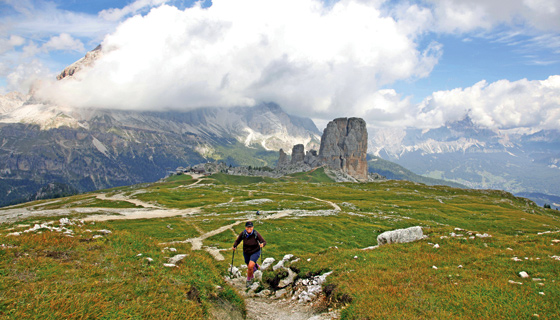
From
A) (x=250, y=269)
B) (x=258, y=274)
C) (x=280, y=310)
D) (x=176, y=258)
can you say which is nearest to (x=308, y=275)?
(x=280, y=310)

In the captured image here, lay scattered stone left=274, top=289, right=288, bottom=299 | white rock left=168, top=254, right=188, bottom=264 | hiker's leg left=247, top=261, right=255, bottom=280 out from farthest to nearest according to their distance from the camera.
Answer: hiker's leg left=247, top=261, right=255, bottom=280
scattered stone left=274, top=289, right=288, bottom=299
white rock left=168, top=254, right=188, bottom=264

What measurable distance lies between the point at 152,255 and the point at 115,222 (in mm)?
43725

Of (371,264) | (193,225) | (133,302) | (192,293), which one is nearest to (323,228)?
(193,225)

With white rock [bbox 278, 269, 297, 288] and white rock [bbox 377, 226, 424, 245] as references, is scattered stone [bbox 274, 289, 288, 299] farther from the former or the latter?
white rock [bbox 377, 226, 424, 245]

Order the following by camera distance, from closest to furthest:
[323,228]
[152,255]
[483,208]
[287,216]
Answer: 1. [152,255]
2. [323,228]
3. [287,216]
4. [483,208]

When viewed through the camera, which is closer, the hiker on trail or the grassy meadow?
the grassy meadow

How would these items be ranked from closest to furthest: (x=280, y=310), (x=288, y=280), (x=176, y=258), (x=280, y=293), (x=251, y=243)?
1. (x=280, y=310)
2. (x=176, y=258)
3. (x=280, y=293)
4. (x=251, y=243)
5. (x=288, y=280)

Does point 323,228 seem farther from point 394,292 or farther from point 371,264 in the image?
point 394,292

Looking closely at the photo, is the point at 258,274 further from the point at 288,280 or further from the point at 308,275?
the point at 308,275

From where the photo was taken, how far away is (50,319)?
8.98 m

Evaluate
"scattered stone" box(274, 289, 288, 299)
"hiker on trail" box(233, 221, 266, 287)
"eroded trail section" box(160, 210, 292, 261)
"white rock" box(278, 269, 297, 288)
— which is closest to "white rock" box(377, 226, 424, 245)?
"white rock" box(278, 269, 297, 288)

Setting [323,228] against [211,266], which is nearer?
[211,266]

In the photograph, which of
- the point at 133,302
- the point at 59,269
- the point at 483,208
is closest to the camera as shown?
A: the point at 133,302

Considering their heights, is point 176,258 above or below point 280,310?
above
